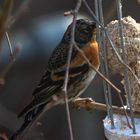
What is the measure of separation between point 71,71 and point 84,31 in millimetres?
342

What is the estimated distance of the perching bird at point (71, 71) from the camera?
4.16 m

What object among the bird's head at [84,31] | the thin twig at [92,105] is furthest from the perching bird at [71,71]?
the thin twig at [92,105]

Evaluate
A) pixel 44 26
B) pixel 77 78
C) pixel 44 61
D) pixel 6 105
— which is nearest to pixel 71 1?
pixel 44 26

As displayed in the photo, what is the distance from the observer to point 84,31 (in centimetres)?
439

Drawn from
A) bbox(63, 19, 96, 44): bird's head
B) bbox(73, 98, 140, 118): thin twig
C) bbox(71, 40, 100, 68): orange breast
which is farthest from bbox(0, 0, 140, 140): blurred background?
bbox(73, 98, 140, 118): thin twig

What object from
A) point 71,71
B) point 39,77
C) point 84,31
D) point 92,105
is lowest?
point 39,77

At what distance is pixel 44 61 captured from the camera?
7.90 meters

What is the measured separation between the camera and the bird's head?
4.30 metres

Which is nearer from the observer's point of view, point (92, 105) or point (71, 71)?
point (92, 105)

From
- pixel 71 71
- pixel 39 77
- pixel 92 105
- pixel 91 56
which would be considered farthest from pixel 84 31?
pixel 39 77

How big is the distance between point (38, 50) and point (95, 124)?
1.36m

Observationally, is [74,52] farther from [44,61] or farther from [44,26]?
[44,26]

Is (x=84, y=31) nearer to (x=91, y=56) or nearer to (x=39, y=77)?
(x=91, y=56)

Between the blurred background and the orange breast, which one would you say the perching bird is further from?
the blurred background
